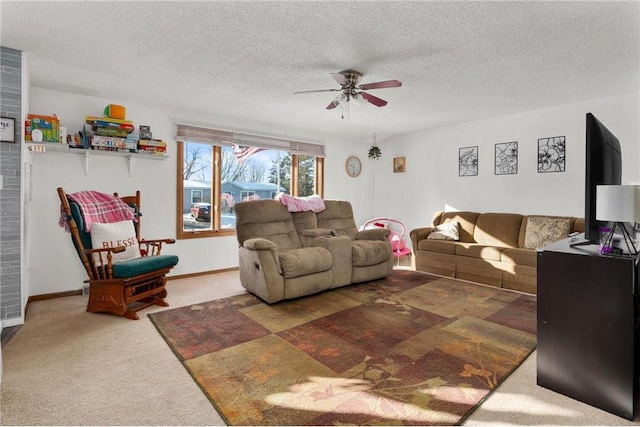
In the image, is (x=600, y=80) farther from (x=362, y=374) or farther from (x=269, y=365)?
(x=269, y=365)

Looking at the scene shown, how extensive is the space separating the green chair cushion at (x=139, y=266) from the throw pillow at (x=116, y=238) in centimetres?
25

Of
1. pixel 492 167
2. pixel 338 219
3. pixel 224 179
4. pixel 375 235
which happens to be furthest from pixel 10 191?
pixel 492 167

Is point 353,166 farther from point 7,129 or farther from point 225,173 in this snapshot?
point 7,129

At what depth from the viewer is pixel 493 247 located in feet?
13.6

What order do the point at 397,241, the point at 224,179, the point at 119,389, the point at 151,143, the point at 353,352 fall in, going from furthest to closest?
the point at 397,241, the point at 224,179, the point at 151,143, the point at 353,352, the point at 119,389

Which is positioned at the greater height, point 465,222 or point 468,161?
point 468,161

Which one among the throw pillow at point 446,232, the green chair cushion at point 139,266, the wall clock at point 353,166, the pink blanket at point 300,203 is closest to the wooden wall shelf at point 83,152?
the green chair cushion at point 139,266

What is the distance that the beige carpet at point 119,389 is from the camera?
1611 mm

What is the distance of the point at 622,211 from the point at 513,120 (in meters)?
3.56

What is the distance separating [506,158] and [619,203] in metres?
3.47

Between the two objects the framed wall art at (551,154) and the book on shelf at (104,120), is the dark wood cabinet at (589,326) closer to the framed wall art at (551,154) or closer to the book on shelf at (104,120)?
the framed wall art at (551,154)

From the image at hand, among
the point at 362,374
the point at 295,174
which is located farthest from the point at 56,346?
the point at 295,174

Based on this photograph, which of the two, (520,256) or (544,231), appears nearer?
(520,256)

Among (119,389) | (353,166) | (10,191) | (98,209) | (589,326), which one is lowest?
(119,389)
